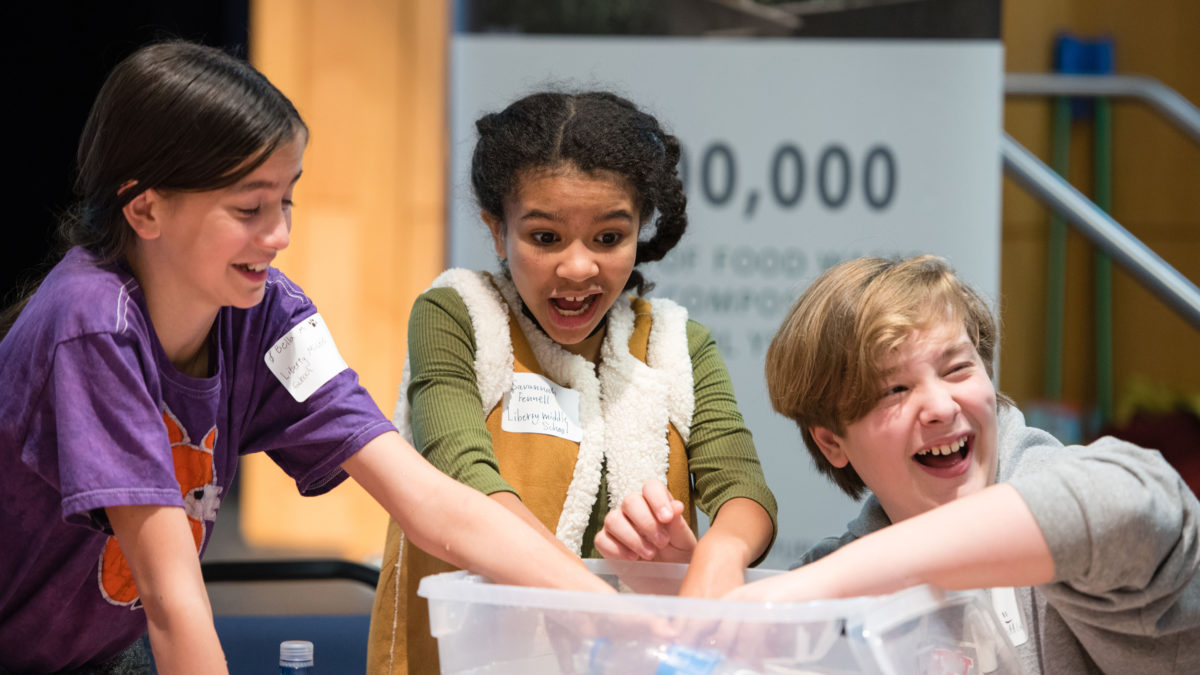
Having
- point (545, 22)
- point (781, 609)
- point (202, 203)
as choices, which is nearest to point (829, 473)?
point (781, 609)

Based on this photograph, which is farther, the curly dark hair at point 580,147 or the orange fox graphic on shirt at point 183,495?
the curly dark hair at point 580,147

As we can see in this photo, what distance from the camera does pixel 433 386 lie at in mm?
1294

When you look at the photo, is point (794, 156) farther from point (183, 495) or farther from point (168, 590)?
point (168, 590)

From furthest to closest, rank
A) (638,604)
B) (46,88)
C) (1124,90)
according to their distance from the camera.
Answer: (46,88) → (1124,90) → (638,604)

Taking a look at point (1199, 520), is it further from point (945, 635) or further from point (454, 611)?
point (454, 611)

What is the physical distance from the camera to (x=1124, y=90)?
315 centimetres

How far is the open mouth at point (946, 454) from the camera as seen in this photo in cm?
113

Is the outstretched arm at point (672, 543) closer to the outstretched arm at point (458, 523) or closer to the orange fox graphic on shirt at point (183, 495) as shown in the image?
the outstretched arm at point (458, 523)

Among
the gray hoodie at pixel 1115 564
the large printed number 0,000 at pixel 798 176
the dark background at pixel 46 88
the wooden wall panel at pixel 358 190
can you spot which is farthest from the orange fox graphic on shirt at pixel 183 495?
the dark background at pixel 46 88

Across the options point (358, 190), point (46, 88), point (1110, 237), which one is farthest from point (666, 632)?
point (46, 88)

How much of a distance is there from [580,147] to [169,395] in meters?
0.52

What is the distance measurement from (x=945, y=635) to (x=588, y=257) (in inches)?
22.1

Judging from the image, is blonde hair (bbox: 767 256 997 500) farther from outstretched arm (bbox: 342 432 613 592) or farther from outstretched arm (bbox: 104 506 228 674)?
outstretched arm (bbox: 104 506 228 674)

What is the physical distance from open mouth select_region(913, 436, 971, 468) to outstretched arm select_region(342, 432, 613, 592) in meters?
0.34
